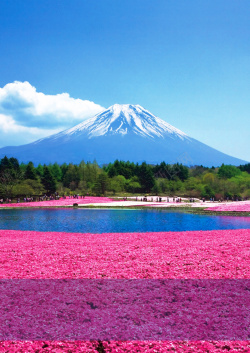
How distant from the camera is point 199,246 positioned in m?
13.1

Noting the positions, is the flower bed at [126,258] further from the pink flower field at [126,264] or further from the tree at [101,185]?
the tree at [101,185]

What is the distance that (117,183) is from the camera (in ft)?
259

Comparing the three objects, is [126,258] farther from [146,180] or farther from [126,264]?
[146,180]

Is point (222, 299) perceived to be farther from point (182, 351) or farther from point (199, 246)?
point (199, 246)

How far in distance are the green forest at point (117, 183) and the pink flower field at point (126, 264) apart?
51.4m

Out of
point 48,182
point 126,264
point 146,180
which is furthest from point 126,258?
point 146,180

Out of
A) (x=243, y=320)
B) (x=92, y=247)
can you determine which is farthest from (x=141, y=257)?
(x=243, y=320)

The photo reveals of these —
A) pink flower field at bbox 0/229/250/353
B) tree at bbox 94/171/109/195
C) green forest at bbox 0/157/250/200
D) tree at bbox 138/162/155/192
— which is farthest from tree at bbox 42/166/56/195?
pink flower field at bbox 0/229/250/353

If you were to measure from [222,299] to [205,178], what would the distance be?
84194 mm

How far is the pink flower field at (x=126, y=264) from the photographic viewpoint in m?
5.01

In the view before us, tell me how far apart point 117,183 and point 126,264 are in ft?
225

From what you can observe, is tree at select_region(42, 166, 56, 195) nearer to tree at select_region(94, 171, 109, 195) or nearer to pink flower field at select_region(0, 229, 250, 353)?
tree at select_region(94, 171, 109, 195)

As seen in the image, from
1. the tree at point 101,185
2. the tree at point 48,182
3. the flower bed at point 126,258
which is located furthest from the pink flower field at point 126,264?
the tree at point 101,185

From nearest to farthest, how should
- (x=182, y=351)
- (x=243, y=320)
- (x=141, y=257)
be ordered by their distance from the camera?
(x=182, y=351)
(x=243, y=320)
(x=141, y=257)
